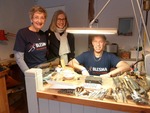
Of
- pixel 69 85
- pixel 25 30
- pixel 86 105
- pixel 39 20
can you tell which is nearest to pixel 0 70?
Result: pixel 25 30

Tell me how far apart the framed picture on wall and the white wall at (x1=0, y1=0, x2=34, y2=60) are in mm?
2123

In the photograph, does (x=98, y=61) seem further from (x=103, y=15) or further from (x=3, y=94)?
(x=103, y=15)

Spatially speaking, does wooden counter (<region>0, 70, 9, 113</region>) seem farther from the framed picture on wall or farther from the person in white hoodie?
the framed picture on wall

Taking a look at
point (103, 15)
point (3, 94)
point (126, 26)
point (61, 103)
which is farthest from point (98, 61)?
point (103, 15)

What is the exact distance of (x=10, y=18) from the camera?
3.17 meters

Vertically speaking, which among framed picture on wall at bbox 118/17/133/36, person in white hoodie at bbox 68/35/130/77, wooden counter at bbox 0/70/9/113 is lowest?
wooden counter at bbox 0/70/9/113

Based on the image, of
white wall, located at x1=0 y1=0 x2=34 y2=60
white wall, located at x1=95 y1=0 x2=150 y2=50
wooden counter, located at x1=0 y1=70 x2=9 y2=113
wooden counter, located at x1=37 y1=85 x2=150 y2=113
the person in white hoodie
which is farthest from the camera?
white wall, located at x1=95 y1=0 x2=150 y2=50

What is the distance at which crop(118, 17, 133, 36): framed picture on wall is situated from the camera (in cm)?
322

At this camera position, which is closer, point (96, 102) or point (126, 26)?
point (96, 102)

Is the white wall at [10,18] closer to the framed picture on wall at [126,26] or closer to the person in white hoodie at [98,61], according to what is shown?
the person in white hoodie at [98,61]

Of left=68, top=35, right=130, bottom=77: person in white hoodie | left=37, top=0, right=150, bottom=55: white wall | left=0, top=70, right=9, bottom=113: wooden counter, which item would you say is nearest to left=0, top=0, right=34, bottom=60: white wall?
left=37, top=0, right=150, bottom=55: white wall

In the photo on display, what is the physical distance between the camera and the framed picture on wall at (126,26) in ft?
10.6

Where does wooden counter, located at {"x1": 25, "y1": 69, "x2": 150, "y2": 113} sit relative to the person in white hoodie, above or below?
below

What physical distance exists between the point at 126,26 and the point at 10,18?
2397 millimetres
